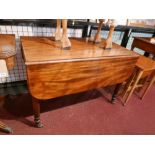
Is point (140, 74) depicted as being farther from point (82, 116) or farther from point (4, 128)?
point (4, 128)

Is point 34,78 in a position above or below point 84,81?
above

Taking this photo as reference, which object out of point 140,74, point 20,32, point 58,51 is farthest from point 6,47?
point 140,74

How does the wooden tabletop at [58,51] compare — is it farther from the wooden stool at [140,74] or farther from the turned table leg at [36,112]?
the turned table leg at [36,112]

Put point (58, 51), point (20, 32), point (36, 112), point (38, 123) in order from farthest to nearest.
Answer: point (20, 32) → point (38, 123) → point (36, 112) → point (58, 51)

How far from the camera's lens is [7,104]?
1802mm

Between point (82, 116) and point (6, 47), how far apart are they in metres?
1.16

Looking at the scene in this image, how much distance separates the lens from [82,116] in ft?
5.82

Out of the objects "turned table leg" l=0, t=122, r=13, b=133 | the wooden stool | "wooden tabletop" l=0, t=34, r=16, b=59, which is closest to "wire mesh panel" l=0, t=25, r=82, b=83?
"wooden tabletop" l=0, t=34, r=16, b=59

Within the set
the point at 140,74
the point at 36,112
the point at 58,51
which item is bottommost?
the point at 36,112

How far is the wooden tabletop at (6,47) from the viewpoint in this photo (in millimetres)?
1121
